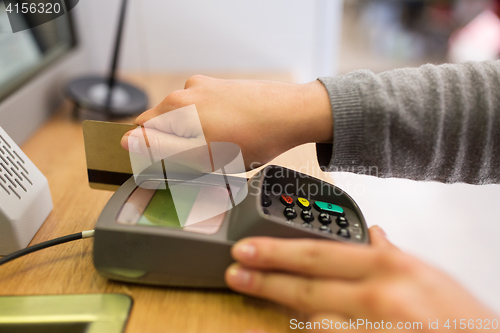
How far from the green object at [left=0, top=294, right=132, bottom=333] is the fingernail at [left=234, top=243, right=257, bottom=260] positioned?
0.13 meters

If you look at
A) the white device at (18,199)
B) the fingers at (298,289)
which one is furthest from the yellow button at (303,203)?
the white device at (18,199)

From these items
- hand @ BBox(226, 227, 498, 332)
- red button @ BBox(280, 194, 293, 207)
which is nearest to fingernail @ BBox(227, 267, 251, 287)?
hand @ BBox(226, 227, 498, 332)

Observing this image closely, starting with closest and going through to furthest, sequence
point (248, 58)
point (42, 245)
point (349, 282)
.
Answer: point (349, 282), point (42, 245), point (248, 58)

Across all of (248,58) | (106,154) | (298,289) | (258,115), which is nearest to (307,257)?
(298,289)

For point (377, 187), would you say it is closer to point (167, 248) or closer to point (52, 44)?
point (167, 248)

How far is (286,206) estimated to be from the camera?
0.39 metres

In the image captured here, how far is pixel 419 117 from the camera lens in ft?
1.38

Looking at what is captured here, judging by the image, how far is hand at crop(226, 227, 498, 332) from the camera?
10.7 inches

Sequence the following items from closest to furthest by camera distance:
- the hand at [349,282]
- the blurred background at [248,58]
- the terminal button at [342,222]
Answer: the hand at [349,282] < the terminal button at [342,222] < the blurred background at [248,58]

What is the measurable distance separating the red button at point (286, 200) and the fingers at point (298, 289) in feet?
0.33

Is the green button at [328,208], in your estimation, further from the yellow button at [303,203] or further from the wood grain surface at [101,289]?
the wood grain surface at [101,289]

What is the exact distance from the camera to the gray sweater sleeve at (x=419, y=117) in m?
0.42

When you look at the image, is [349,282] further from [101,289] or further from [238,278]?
[101,289]

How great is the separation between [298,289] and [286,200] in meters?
0.12
